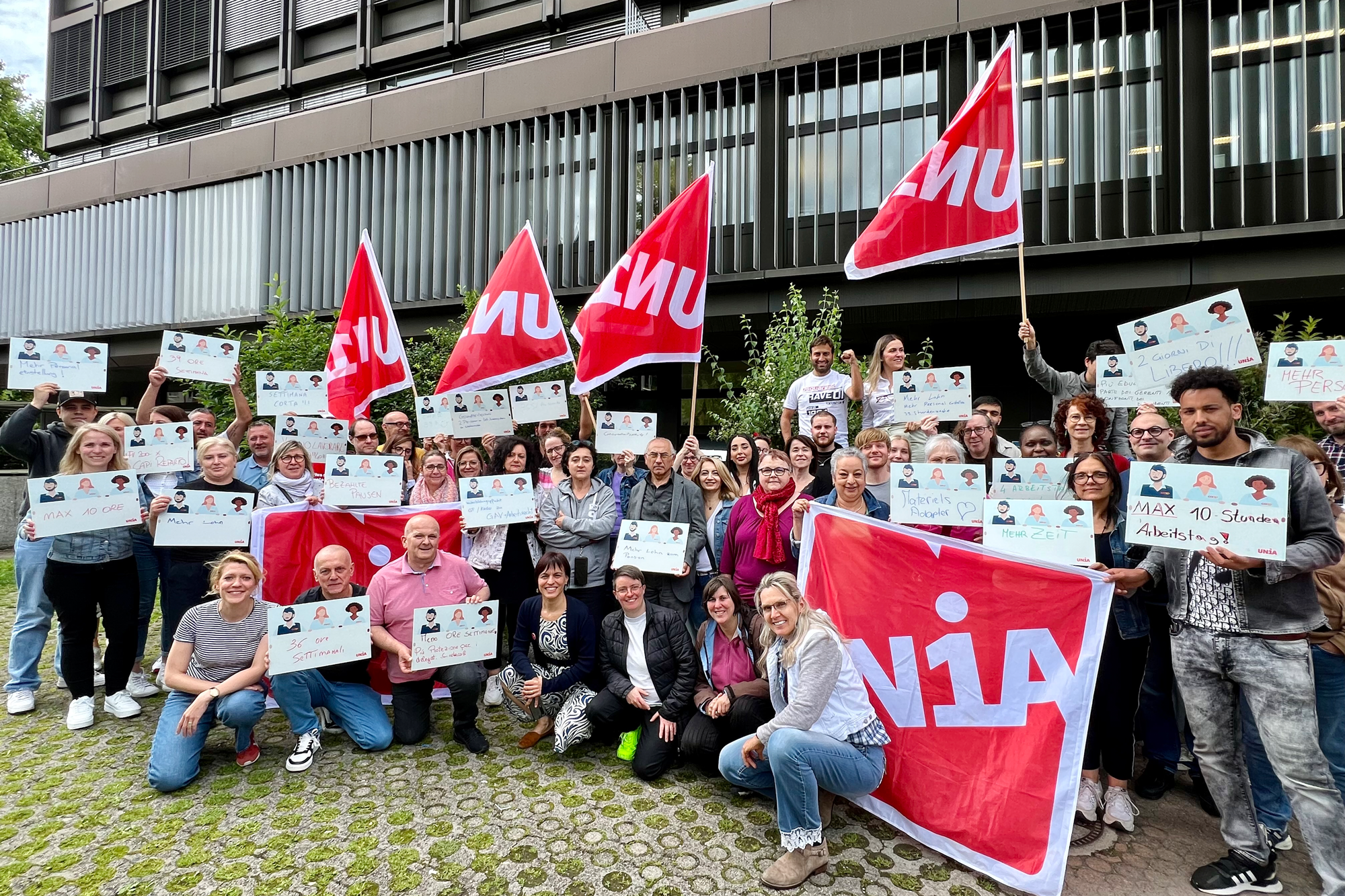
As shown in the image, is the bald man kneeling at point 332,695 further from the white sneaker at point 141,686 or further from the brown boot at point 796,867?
the brown boot at point 796,867

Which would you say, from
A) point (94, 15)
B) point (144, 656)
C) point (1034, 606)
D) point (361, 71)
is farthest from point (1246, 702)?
point (94, 15)

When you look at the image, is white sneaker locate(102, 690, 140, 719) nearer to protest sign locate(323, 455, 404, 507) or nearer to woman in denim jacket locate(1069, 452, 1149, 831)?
protest sign locate(323, 455, 404, 507)

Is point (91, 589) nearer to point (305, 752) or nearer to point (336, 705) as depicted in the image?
point (336, 705)

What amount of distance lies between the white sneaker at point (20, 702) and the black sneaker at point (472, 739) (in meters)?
3.29

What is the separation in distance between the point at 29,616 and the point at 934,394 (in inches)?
274

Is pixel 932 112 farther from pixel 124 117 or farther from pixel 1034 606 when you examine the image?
pixel 124 117

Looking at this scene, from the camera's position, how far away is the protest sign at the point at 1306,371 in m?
4.14

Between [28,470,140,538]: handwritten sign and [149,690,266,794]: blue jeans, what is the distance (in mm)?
1293

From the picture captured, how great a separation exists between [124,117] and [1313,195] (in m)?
27.7

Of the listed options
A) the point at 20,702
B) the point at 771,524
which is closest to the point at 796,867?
the point at 771,524

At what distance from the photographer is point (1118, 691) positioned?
3.80 m

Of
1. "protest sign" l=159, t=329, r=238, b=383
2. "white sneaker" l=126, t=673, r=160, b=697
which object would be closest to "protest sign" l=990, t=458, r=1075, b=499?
"protest sign" l=159, t=329, r=238, b=383

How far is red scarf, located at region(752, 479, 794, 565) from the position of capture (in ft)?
15.7

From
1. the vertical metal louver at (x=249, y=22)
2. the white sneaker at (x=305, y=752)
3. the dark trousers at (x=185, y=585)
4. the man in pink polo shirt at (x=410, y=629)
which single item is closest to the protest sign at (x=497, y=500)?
the man in pink polo shirt at (x=410, y=629)
